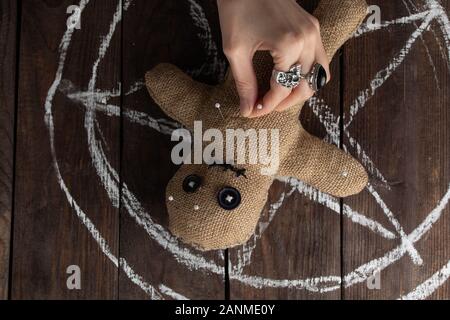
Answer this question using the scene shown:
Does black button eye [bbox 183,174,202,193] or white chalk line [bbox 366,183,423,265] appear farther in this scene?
white chalk line [bbox 366,183,423,265]

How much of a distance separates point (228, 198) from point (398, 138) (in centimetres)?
33

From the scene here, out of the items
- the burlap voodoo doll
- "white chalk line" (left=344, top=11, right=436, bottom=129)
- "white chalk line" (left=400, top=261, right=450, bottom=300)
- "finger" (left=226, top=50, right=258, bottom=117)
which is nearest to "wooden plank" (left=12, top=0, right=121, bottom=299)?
the burlap voodoo doll

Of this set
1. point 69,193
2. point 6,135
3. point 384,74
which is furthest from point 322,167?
point 6,135

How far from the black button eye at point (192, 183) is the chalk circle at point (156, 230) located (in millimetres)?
156

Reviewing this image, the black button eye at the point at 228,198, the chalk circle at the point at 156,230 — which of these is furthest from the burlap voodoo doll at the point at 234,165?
the chalk circle at the point at 156,230

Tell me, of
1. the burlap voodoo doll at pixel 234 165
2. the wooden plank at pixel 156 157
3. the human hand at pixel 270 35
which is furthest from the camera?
the wooden plank at pixel 156 157

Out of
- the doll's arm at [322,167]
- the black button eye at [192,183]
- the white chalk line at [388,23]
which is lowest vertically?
the black button eye at [192,183]

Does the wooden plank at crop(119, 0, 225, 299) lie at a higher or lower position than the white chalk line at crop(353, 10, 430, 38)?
lower

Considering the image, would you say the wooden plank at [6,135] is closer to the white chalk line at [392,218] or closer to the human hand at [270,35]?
the human hand at [270,35]

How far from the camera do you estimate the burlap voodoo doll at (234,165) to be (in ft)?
2.29

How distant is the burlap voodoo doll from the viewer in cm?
70

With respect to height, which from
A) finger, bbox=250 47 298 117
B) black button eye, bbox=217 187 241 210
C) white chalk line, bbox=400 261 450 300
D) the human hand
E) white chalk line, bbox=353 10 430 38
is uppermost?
white chalk line, bbox=353 10 430 38

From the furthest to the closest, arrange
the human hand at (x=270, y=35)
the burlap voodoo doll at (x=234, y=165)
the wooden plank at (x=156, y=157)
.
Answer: the wooden plank at (x=156, y=157) → the burlap voodoo doll at (x=234, y=165) → the human hand at (x=270, y=35)

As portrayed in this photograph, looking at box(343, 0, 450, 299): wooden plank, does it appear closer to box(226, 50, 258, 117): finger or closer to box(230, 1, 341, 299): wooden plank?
box(230, 1, 341, 299): wooden plank
